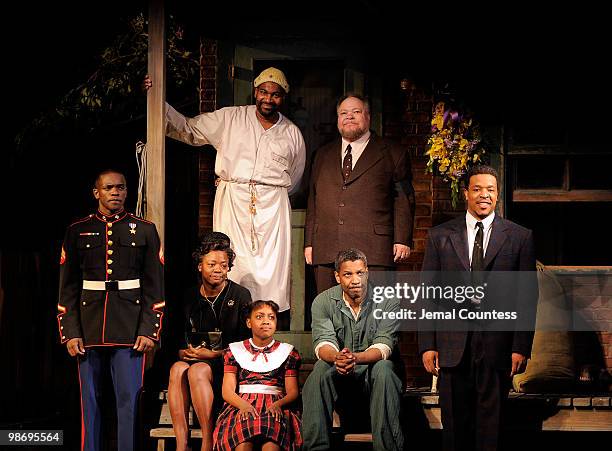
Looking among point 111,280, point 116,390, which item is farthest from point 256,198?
point 116,390

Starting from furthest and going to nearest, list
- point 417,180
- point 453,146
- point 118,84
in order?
point 118,84 < point 417,180 < point 453,146

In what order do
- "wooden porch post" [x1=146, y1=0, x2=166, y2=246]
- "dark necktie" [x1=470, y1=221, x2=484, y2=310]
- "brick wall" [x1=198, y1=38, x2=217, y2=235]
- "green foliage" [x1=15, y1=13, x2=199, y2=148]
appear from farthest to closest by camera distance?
"green foliage" [x1=15, y1=13, x2=199, y2=148] → "brick wall" [x1=198, y1=38, x2=217, y2=235] → "wooden porch post" [x1=146, y1=0, x2=166, y2=246] → "dark necktie" [x1=470, y1=221, x2=484, y2=310]

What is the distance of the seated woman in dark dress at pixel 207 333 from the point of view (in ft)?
23.2

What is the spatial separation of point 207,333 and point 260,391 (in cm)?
52

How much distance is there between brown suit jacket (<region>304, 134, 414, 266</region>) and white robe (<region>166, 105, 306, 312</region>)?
0.95 feet

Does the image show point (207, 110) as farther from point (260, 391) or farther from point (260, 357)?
point (260, 391)

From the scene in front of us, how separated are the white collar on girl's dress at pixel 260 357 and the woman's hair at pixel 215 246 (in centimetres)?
63

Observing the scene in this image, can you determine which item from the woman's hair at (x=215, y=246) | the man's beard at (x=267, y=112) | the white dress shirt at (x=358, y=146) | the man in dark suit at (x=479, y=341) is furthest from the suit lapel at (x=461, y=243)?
the man's beard at (x=267, y=112)

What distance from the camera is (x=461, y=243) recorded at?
6.87 m

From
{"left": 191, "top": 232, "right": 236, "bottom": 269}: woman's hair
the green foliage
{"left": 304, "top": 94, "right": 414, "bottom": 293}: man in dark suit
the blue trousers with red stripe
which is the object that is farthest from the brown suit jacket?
the green foliage

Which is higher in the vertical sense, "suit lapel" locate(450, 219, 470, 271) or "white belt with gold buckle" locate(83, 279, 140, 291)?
"suit lapel" locate(450, 219, 470, 271)

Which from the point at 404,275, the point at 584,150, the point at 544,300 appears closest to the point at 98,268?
the point at 404,275

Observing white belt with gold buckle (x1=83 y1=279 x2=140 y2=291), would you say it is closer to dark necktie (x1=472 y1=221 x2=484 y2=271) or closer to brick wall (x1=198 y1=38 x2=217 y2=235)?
brick wall (x1=198 y1=38 x2=217 y2=235)

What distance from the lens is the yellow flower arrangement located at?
26.6 feet
